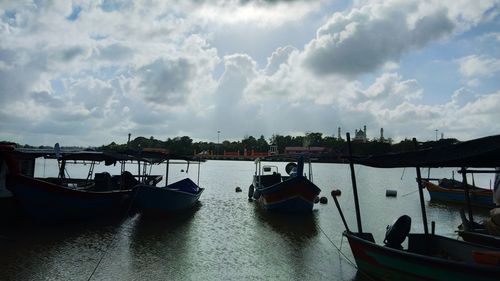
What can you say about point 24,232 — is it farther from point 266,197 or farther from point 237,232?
point 266,197

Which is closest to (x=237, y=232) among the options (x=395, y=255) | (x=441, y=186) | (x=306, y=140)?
(x=395, y=255)

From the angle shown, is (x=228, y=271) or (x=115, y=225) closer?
(x=228, y=271)

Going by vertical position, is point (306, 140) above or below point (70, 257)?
above

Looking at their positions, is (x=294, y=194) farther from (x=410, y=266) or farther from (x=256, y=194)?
(x=410, y=266)

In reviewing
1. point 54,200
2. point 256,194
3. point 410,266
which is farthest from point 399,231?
point 256,194

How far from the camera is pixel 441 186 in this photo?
31.4 metres

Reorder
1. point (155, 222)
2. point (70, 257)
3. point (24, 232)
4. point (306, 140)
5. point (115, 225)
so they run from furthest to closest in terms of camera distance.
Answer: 1. point (306, 140)
2. point (155, 222)
3. point (115, 225)
4. point (24, 232)
5. point (70, 257)

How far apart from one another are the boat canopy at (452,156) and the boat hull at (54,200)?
11.6 m

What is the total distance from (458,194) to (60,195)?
2626 centimetres

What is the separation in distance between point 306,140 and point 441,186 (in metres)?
141

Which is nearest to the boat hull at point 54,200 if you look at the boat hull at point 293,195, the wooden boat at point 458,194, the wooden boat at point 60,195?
the wooden boat at point 60,195

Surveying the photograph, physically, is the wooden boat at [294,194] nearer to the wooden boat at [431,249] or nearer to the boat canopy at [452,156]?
the wooden boat at [431,249]

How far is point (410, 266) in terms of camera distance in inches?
332

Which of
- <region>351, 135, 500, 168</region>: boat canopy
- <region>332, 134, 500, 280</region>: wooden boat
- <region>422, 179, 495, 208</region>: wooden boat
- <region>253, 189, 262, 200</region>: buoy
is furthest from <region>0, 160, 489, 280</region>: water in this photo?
<region>422, 179, 495, 208</region>: wooden boat
